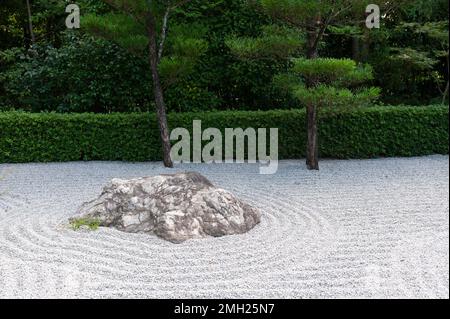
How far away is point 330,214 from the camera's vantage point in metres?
5.49

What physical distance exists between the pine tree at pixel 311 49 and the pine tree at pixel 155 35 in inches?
35.2

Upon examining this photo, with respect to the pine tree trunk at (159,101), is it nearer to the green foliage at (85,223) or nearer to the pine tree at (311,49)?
the pine tree at (311,49)

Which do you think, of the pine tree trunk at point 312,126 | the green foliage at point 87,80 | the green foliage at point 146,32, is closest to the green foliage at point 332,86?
the pine tree trunk at point 312,126

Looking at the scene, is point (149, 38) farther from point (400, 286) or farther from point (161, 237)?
point (400, 286)

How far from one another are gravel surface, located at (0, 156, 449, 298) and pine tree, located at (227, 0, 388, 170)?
110cm

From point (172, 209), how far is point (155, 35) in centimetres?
411

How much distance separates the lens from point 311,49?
25.2ft

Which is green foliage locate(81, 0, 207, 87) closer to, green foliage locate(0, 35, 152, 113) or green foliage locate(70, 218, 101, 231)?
green foliage locate(0, 35, 152, 113)

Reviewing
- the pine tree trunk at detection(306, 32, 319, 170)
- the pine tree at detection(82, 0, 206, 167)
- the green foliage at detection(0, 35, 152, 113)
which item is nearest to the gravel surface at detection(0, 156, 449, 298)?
the pine tree trunk at detection(306, 32, 319, 170)

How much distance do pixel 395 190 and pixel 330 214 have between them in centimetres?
143

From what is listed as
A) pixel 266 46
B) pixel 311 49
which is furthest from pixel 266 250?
pixel 311 49

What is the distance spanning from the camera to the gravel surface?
11.7ft

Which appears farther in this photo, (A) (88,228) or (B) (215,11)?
(B) (215,11)

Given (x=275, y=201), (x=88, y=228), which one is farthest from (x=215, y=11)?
(x=88, y=228)
